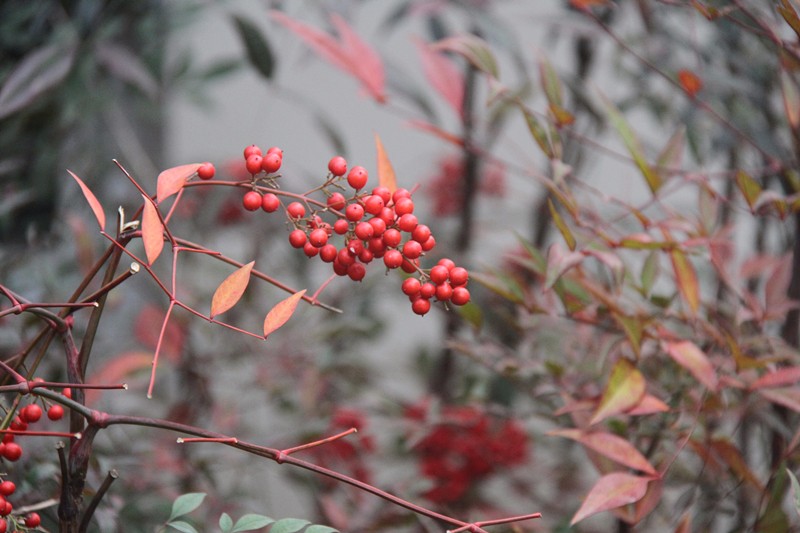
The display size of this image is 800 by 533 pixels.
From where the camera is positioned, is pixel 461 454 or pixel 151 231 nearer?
pixel 151 231

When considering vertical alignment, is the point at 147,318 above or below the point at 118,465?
below

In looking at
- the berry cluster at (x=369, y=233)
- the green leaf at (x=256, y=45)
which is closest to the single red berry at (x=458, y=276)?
the berry cluster at (x=369, y=233)

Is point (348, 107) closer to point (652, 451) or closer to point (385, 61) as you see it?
point (385, 61)

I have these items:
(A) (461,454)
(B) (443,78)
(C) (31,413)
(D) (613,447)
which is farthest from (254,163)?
(A) (461,454)

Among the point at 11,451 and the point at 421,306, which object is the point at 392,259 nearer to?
the point at 421,306

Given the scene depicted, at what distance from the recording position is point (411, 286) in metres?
0.28

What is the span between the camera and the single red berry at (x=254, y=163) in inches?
11.2

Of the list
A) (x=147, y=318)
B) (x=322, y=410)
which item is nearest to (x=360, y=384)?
(x=322, y=410)

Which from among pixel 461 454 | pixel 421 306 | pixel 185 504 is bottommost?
pixel 461 454

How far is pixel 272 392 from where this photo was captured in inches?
31.1

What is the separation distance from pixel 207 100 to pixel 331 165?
74 centimetres

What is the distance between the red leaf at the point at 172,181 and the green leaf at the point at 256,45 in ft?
1.23

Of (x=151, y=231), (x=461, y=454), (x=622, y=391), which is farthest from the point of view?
(x=461, y=454)

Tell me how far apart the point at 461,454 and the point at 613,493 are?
371 mm
